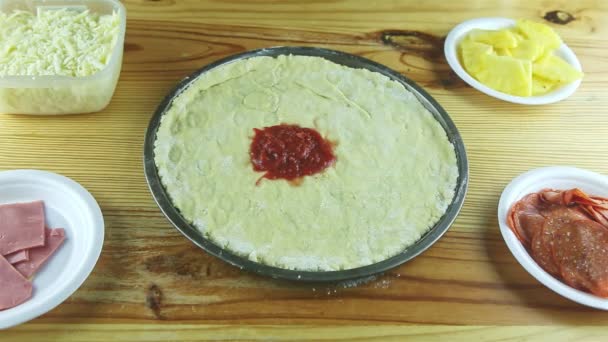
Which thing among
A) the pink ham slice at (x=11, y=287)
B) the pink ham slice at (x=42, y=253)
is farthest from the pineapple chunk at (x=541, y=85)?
the pink ham slice at (x=11, y=287)

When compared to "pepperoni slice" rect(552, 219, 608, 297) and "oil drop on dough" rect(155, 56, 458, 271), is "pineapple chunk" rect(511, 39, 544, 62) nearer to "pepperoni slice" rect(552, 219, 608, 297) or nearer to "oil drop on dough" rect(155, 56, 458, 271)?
"oil drop on dough" rect(155, 56, 458, 271)

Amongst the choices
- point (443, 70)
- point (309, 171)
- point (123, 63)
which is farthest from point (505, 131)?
point (123, 63)

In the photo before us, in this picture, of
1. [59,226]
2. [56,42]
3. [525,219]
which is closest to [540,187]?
[525,219]

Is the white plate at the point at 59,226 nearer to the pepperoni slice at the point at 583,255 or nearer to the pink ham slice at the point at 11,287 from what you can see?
the pink ham slice at the point at 11,287

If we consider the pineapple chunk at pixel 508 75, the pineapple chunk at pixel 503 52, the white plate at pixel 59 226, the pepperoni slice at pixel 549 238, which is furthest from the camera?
the pineapple chunk at pixel 503 52

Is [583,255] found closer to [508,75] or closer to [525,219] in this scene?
[525,219]

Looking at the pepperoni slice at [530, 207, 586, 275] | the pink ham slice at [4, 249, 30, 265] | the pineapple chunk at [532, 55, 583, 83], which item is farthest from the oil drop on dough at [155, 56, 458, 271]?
the pineapple chunk at [532, 55, 583, 83]
